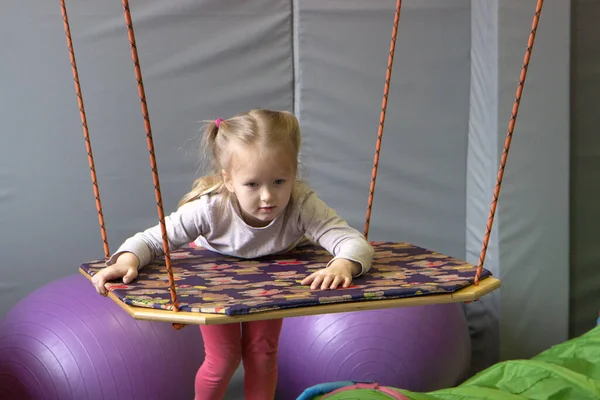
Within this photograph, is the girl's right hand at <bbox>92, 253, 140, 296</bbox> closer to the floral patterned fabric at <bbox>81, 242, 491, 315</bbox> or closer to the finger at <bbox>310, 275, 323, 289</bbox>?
the floral patterned fabric at <bbox>81, 242, 491, 315</bbox>

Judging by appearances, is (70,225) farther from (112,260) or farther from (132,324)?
(112,260)

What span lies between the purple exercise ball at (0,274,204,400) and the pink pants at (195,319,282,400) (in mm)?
356

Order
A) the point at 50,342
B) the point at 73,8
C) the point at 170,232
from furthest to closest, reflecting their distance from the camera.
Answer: the point at 73,8 → the point at 50,342 → the point at 170,232

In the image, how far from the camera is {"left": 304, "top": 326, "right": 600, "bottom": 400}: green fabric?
1.69 m

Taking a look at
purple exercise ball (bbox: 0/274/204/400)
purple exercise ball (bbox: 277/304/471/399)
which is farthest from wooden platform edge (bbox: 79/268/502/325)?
purple exercise ball (bbox: 277/304/471/399)

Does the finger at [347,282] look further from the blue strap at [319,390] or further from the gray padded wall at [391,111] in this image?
the gray padded wall at [391,111]

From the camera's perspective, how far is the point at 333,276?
4.28ft

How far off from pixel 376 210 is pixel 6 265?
119 cm

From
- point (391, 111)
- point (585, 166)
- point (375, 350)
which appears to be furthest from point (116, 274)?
point (585, 166)

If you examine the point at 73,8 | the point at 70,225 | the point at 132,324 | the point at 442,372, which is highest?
the point at 73,8

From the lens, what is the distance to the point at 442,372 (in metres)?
2.15

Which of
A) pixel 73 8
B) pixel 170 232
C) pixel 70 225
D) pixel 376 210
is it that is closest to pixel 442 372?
pixel 376 210

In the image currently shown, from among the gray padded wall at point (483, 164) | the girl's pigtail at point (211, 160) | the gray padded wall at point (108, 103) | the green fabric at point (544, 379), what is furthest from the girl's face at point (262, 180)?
the gray padded wall at point (483, 164)

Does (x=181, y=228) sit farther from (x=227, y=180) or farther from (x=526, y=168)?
(x=526, y=168)
